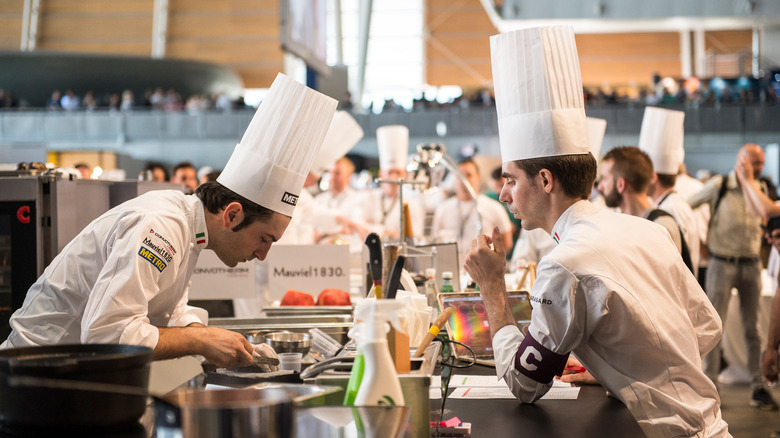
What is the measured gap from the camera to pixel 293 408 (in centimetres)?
103

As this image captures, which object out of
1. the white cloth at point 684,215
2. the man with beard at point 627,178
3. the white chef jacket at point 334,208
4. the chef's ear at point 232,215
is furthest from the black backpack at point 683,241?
the white chef jacket at point 334,208

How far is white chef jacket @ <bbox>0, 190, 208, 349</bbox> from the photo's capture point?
1644 millimetres

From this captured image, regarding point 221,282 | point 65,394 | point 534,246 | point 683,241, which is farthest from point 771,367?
point 65,394

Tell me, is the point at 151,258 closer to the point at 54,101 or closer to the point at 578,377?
the point at 578,377

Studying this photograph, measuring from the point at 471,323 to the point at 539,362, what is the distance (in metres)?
0.57

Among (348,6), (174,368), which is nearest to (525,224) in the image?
(174,368)

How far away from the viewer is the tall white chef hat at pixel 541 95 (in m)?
1.86

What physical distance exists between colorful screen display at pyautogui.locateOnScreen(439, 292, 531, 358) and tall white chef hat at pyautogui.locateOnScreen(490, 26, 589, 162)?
0.50m

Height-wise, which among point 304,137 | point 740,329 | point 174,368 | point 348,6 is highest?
point 348,6

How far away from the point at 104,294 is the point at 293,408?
78 centimetres

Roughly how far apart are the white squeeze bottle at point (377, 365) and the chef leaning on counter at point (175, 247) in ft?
2.10

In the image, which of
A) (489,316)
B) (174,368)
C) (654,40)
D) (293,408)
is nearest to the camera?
(293,408)

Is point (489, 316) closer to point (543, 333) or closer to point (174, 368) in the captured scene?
point (543, 333)

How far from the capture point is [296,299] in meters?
2.95
